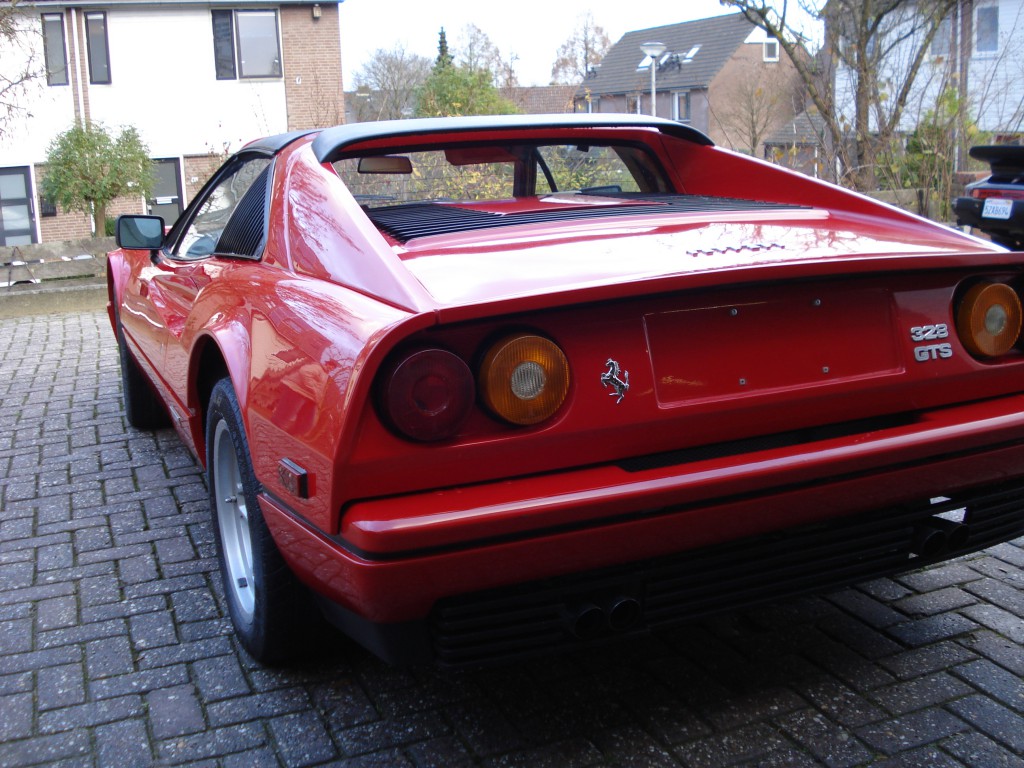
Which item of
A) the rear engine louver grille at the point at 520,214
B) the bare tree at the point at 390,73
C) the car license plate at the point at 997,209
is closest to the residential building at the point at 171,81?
the bare tree at the point at 390,73

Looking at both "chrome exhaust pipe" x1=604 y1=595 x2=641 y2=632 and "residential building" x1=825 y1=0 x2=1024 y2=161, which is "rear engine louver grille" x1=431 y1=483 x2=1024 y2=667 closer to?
"chrome exhaust pipe" x1=604 y1=595 x2=641 y2=632

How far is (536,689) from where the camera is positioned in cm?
283

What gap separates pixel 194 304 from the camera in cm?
345

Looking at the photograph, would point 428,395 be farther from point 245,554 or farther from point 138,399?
point 138,399

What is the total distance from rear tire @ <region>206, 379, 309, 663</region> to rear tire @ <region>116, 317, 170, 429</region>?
242 centimetres

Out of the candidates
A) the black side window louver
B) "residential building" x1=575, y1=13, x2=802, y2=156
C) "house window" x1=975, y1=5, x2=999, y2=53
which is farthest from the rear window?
"residential building" x1=575, y1=13, x2=802, y2=156

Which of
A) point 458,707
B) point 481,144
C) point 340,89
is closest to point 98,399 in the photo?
point 481,144

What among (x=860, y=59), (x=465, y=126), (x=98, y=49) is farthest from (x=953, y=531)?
(x=98, y=49)

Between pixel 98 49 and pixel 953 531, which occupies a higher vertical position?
pixel 98 49

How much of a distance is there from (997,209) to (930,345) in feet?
25.9

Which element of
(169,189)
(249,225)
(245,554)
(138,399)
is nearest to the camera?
(245,554)

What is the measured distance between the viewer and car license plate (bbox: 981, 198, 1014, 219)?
9.52m

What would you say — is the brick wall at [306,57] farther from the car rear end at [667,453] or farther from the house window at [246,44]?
the car rear end at [667,453]

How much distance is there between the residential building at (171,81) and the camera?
2767cm
